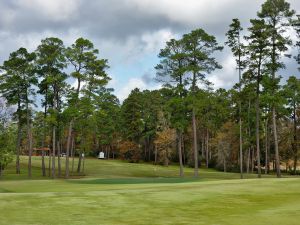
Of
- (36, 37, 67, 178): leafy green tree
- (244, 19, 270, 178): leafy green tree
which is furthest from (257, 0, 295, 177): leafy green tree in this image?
(36, 37, 67, 178): leafy green tree

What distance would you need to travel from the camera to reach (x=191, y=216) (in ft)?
42.8

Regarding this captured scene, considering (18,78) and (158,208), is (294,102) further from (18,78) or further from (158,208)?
(158,208)

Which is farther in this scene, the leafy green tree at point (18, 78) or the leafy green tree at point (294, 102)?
the leafy green tree at point (294, 102)

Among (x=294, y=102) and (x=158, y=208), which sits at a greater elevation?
(x=294, y=102)

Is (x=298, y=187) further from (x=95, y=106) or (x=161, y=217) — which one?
(x=95, y=106)

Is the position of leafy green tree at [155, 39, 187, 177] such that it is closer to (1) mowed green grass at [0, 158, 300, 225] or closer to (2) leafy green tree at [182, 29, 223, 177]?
(2) leafy green tree at [182, 29, 223, 177]

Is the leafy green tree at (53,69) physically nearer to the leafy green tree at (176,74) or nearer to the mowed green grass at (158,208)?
the leafy green tree at (176,74)

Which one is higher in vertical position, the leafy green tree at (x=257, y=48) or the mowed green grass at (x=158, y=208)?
the leafy green tree at (x=257, y=48)

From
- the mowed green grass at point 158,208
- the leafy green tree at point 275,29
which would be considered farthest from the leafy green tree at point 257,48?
the mowed green grass at point 158,208

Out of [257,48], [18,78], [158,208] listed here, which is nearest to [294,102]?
[257,48]

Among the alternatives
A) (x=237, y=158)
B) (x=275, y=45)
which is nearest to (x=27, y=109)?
(x=275, y=45)

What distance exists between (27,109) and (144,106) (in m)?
41.5

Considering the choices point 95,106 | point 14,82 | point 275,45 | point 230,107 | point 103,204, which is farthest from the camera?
point 230,107

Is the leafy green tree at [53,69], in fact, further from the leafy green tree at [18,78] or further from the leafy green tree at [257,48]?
the leafy green tree at [257,48]
